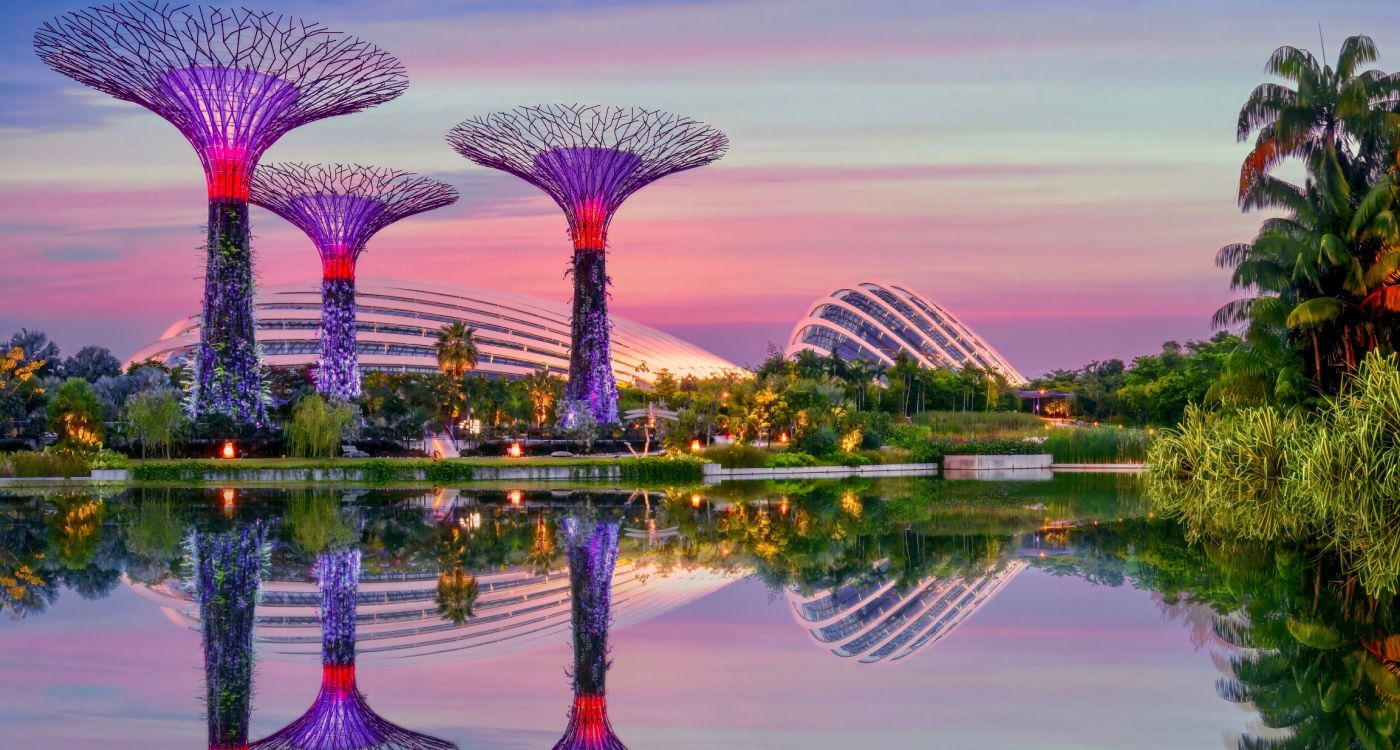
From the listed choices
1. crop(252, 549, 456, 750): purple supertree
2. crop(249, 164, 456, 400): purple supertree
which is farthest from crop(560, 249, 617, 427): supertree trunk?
crop(252, 549, 456, 750): purple supertree

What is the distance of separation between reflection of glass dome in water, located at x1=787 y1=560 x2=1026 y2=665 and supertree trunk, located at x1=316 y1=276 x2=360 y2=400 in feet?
135

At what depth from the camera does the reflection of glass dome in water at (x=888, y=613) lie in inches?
423

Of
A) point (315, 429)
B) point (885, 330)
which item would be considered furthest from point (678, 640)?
point (885, 330)

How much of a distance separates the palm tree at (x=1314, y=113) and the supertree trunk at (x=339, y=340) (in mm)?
36677

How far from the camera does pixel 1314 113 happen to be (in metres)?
24.1

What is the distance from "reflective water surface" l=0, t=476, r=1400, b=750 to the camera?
8078 millimetres

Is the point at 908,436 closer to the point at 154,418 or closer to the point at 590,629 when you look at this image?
the point at 154,418

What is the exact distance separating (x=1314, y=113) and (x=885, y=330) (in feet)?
239

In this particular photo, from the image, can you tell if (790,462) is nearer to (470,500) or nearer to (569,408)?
(569,408)

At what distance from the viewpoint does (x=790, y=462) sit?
141 ft

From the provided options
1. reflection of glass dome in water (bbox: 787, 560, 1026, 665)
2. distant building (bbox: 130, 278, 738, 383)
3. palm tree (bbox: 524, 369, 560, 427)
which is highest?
distant building (bbox: 130, 278, 738, 383)

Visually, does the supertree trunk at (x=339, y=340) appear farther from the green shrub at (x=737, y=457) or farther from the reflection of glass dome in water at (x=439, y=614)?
the reflection of glass dome in water at (x=439, y=614)

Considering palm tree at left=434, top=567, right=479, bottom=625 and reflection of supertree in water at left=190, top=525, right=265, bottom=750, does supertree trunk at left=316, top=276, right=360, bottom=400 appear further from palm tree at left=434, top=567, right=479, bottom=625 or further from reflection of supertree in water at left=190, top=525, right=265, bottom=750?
palm tree at left=434, top=567, right=479, bottom=625

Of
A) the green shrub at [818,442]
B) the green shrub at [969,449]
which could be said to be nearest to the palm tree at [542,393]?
the green shrub at [818,442]
